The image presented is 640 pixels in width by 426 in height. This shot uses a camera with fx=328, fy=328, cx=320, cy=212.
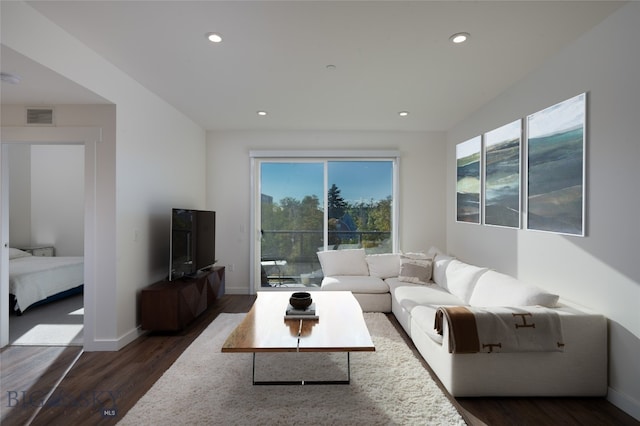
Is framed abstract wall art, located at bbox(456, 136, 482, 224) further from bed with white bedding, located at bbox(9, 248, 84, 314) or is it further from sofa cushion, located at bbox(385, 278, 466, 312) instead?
bed with white bedding, located at bbox(9, 248, 84, 314)

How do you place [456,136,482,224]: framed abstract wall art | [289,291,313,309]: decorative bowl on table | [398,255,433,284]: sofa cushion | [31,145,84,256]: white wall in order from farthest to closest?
[31,145,84,256]: white wall, [398,255,433,284]: sofa cushion, [456,136,482,224]: framed abstract wall art, [289,291,313,309]: decorative bowl on table

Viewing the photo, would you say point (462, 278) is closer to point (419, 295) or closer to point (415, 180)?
point (419, 295)

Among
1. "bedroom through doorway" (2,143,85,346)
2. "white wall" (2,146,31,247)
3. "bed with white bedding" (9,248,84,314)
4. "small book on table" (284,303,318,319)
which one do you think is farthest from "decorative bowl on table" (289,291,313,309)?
"white wall" (2,146,31,247)

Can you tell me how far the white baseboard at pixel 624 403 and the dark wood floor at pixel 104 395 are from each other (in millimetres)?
34

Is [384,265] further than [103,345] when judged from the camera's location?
Yes

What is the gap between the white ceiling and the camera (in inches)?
83.0

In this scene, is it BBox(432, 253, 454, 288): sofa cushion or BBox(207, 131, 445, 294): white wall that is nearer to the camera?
BBox(432, 253, 454, 288): sofa cushion

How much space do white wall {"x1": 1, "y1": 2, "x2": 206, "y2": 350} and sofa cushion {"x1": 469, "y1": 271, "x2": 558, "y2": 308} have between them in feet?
11.3

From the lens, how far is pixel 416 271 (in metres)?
4.37

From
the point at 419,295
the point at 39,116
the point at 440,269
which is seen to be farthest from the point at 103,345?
the point at 440,269

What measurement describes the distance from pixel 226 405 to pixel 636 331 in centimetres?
268

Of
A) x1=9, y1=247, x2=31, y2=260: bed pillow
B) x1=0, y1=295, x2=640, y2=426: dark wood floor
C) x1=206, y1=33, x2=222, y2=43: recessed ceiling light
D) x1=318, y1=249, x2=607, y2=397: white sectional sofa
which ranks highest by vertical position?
x1=206, y1=33, x2=222, y2=43: recessed ceiling light

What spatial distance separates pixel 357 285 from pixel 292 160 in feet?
7.47

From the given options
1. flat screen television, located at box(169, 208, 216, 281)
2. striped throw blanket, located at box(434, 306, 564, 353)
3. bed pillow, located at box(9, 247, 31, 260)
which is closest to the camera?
striped throw blanket, located at box(434, 306, 564, 353)
